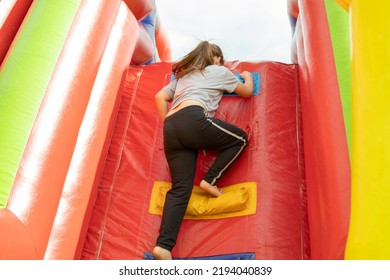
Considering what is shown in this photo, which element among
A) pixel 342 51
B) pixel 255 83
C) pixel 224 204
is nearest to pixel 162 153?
pixel 224 204

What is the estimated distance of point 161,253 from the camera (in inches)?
58.9

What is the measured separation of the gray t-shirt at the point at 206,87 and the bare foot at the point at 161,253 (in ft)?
1.92

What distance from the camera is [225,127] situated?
5.62ft

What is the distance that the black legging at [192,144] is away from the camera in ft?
5.40

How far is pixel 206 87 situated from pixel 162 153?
331 mm

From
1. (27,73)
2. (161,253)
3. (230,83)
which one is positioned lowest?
(161,253)

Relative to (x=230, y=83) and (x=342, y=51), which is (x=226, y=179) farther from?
(x=342, y=51)

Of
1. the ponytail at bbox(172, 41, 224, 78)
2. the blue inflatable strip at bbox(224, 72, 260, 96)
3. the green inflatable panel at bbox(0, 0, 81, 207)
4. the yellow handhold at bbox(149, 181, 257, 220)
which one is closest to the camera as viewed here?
the green inflatable panel at bbox(0, 0, 81, 207)

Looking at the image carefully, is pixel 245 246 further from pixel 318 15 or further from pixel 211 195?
pixel 318 15

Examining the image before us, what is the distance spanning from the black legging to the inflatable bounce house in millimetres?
71

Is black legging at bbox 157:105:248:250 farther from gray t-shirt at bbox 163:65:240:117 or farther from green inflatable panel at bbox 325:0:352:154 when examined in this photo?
green inflatable panel at bbox 325:0:352:154

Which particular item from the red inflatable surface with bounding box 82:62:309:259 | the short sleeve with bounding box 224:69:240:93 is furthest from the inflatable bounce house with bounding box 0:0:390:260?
the short sleeve with bounding box 224:69:240:93

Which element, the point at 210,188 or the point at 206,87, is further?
the point at 206,87

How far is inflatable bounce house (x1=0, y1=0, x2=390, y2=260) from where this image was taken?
114cm
